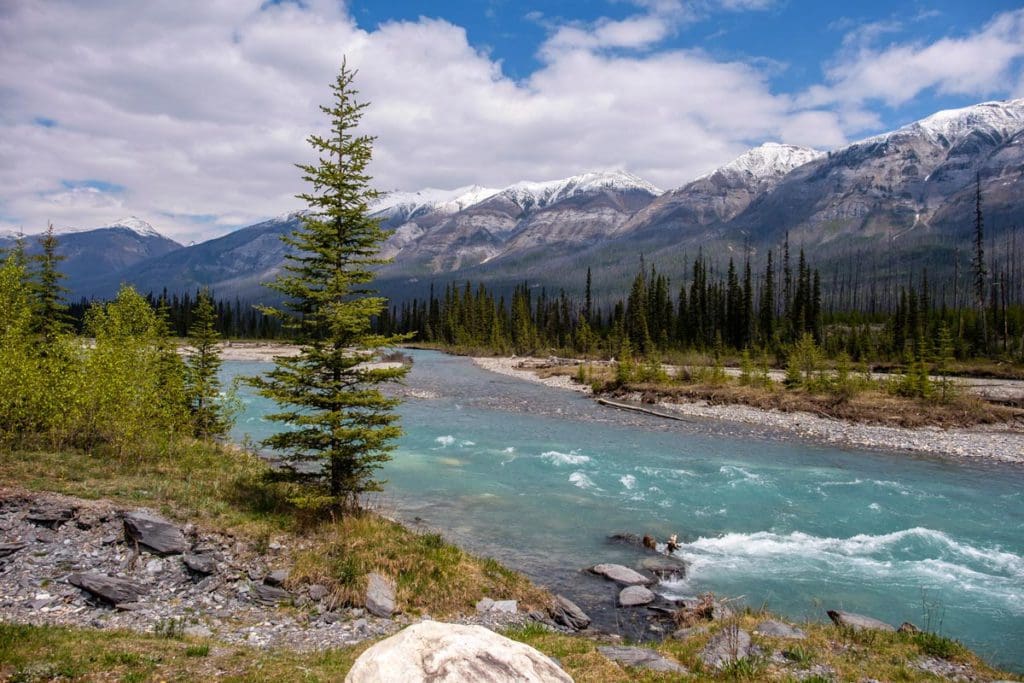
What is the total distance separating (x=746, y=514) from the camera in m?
19.9

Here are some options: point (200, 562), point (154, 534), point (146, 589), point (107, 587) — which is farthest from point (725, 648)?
point (154, 534)

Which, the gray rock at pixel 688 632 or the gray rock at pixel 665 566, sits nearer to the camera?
the gray rock at pixel 688 632

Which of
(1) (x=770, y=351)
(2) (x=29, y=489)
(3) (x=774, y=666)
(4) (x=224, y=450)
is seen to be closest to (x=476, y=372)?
(1) (x=770, y=351)

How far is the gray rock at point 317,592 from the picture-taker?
12.1m

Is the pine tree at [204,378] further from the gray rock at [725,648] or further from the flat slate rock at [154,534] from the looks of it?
the gray rock at [725,648]

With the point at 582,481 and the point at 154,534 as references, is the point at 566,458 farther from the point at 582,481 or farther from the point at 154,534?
the point at 154,534

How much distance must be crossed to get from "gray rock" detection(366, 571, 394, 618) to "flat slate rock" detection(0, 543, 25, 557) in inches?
281

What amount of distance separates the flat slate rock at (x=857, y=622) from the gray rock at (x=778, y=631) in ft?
4.07

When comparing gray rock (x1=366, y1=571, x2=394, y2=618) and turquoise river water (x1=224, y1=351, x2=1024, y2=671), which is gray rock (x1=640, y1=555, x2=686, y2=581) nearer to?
turquoise river water (x1=224, y1=351, x2=1024, y2=671)

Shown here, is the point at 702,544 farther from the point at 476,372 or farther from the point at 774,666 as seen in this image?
the point at 476,372

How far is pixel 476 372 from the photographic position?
73.6 meters

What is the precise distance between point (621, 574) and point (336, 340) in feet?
31.6

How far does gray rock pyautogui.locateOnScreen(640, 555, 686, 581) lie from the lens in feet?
48.9

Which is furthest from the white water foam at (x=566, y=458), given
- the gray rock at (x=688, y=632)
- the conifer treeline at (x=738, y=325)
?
the conifer treeline at (x=738, y=325)
